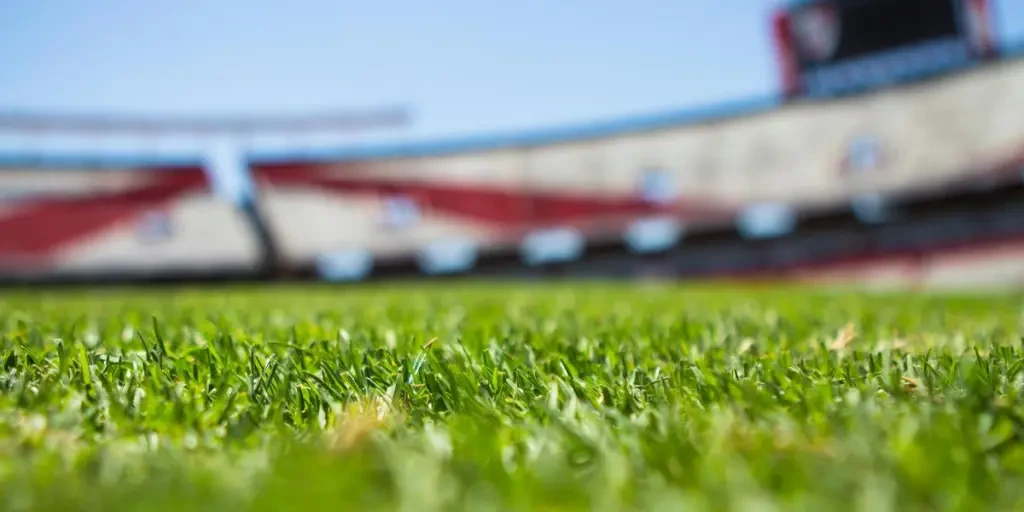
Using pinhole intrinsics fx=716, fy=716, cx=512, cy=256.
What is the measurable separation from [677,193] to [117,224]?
17246 millimetres

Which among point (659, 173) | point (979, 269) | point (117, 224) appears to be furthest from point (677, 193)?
point (117, 224)

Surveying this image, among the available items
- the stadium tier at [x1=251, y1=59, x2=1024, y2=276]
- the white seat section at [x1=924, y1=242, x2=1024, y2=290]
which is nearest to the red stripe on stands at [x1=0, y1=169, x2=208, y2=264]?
the stadium tier at [x1=251, y1=59, x2=1024, y2=276]

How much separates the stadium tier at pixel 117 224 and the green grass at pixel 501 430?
905 inches

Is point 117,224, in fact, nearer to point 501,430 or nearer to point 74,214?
point 74,214

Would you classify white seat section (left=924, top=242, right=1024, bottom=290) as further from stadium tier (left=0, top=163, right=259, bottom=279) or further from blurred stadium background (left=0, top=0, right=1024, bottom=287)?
stadium tier (left=0, top=163, right=259, bottom=279)

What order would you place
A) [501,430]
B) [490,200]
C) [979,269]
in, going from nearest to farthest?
[501,430]
[979,269]
[490,200]

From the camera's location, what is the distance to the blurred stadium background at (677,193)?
54.5 ft

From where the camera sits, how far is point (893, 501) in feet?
1.69

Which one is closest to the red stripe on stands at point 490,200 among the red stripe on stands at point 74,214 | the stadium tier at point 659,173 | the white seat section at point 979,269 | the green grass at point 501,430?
the stadium tier at point 659,173

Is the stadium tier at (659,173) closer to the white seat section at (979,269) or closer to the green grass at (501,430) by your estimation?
the white seat section at (979,269)

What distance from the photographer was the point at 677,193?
20625 millimetres

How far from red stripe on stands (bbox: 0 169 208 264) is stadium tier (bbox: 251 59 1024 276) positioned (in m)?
2.87

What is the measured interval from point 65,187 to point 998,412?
2655cm

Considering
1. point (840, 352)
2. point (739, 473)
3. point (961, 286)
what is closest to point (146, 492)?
point (739, 473)
